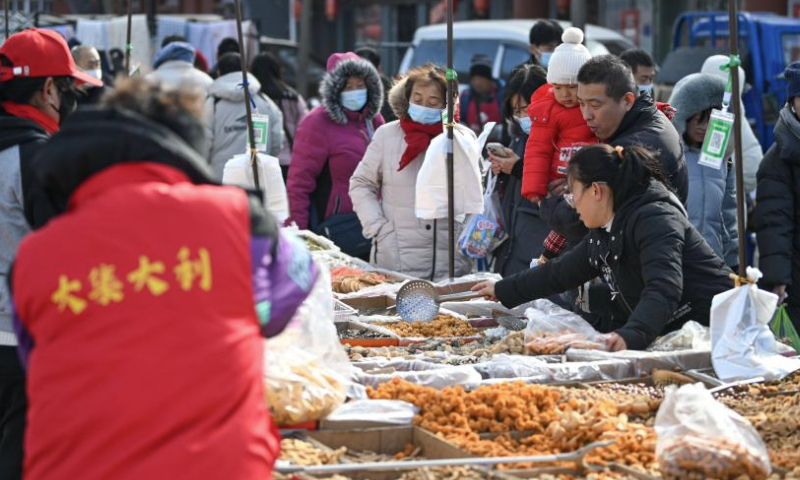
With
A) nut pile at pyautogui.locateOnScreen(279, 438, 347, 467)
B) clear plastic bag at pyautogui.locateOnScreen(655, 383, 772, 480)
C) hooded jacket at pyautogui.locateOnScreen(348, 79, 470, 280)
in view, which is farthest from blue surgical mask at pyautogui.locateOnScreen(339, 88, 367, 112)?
clear plastic bag at pyautogui.locateOnScreen(655, 383, 772, 480)

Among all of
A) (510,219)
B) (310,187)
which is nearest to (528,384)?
(510,219)

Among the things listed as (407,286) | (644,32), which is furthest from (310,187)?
(644,32)

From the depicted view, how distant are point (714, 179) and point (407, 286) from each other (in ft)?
5.62

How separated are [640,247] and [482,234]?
1883 mm

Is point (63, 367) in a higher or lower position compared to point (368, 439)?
higher

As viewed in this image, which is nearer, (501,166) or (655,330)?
(655,330)

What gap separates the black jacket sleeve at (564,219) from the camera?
4996 millimetres

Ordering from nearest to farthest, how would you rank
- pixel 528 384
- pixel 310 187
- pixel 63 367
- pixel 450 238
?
pixel 63 367 → pixel 528 384 → pixel 450 238 → pixel 310 187

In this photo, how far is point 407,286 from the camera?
5223mm

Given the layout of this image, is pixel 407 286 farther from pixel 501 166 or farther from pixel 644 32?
pixel 644 32

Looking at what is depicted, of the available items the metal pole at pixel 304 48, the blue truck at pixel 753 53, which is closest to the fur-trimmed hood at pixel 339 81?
Result: the blue truck at pixel 753 53

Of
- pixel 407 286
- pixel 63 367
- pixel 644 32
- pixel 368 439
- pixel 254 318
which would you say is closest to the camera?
pixel 63 367

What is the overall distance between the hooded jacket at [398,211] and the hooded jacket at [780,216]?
1.45 metres

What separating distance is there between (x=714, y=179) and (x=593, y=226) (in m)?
1.83
